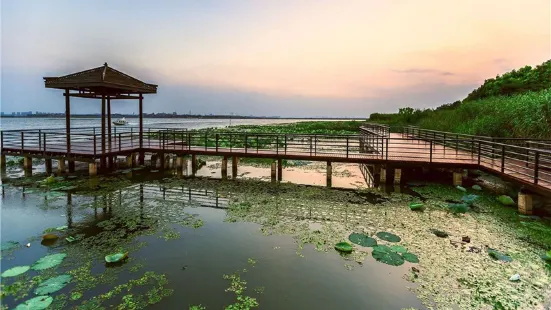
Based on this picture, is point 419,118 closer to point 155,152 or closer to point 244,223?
point 155,152

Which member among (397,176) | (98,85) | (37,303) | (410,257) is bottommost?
(37,303)

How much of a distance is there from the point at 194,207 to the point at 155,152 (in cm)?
714

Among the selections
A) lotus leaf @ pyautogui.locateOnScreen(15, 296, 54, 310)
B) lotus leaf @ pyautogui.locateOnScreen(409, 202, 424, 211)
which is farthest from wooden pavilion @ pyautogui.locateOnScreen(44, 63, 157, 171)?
lotus leaf @ pyautogui.locateOnScreen(409, 202, 424, 211)

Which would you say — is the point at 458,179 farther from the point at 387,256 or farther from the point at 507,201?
the point at 387,256

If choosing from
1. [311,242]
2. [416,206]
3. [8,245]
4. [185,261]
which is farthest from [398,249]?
[8,245]

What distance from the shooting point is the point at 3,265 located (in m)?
5.34

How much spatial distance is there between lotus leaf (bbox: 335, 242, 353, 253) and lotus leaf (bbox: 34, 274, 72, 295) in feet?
15.9

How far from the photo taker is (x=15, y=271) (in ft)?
16.7

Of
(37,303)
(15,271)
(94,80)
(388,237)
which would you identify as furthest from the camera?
(94,80)

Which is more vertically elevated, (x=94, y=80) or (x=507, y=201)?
(x=94, y=80)

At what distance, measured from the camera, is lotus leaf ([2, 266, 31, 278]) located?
497 cm

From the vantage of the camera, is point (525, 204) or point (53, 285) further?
point (525, 204)

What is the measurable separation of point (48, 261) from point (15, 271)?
48cm

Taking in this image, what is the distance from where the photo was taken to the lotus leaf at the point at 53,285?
4.54 metres
